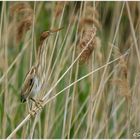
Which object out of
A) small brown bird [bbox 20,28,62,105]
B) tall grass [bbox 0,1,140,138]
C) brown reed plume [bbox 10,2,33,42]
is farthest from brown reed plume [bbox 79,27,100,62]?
brown reed plume [bbox 10,2,33,42]

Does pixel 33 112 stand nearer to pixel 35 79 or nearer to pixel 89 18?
pixel 35 79

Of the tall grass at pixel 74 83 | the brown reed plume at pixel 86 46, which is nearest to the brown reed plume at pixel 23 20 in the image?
the tall grass at pixel 74 83

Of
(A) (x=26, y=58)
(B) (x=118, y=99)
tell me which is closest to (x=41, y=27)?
(A) (x=26, y=58)

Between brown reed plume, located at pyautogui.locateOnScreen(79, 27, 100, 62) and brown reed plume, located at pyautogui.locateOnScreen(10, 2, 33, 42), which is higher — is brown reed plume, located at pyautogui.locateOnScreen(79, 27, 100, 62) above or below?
below

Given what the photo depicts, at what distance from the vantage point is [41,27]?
350cm

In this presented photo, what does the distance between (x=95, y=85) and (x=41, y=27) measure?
764 mm

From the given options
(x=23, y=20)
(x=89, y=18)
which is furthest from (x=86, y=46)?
(x=23, y=20)

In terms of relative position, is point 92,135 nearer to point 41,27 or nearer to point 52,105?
point 52,105

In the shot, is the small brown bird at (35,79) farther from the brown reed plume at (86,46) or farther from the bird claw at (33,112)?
the brown reed plume at (86,46)

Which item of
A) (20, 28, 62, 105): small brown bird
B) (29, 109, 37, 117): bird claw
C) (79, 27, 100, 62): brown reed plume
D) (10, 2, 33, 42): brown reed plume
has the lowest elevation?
(29, 109, 37, 117): bird claw

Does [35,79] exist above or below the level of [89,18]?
below

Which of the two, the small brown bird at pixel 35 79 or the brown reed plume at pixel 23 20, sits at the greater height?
the brown reed plume at pixel 23 20

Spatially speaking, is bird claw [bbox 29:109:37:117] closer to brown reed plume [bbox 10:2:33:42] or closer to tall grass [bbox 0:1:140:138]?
tall grass [bbox 0:1:140:138]

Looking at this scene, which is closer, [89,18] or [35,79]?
[35,79]
